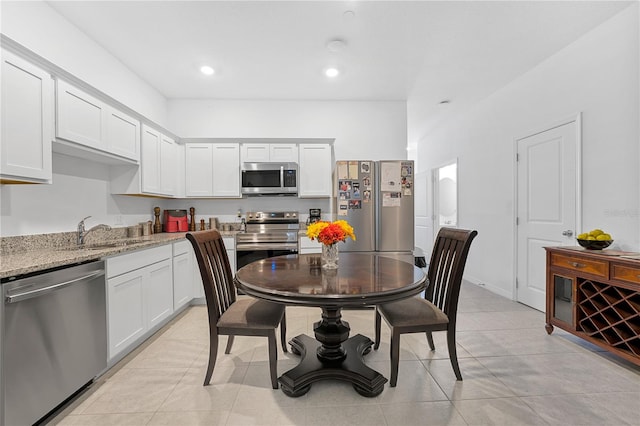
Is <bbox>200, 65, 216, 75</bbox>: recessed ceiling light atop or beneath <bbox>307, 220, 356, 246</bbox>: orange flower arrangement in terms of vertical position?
atop

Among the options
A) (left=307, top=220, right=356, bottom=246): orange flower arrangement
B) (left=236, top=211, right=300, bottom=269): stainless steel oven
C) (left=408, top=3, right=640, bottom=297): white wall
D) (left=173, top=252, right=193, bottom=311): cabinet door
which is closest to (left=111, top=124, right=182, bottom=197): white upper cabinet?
(left=173, top=252, right=193, bottom=311): cabinet door

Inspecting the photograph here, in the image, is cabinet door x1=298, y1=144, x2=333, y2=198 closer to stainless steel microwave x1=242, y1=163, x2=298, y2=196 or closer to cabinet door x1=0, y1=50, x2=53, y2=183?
stainless steel microwave x1=242, y1=163, x2=298, y2=196

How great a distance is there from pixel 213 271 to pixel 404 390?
1.47 meters

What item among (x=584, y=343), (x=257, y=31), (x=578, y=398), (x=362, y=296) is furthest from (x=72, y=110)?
(x=584, y=343)

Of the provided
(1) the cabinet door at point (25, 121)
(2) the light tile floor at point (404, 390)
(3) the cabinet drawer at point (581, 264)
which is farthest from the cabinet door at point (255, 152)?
(3) the cabinet drawer at point (581, 264)

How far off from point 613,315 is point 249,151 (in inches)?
155

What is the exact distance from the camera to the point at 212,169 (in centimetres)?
394

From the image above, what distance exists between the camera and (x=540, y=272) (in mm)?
3314

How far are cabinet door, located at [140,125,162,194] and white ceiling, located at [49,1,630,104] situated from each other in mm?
798

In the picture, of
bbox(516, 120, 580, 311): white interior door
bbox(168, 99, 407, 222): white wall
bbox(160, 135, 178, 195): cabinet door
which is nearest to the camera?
bbox(516, 120, 580, 311): white interior door

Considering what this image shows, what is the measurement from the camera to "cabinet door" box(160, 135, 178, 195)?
3508 mm

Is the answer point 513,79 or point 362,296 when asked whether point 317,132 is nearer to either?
point 513,79

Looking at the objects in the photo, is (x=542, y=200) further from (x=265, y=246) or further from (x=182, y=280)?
(x=182, y=280)

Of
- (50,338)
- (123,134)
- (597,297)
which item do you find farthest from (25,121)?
(597,297)
